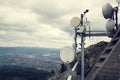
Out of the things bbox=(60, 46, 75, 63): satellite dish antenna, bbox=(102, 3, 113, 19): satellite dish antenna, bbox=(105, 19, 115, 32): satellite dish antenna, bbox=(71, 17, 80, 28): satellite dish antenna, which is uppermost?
bbox=(102, 3, 113, 19): satellite dish antenna

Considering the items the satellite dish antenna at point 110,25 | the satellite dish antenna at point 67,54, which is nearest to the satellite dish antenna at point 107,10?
the satellite dish antenna at point 110,25

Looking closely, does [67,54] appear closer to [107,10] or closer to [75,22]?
[75,22]

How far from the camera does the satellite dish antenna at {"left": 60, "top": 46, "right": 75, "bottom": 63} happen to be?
40.8 metres

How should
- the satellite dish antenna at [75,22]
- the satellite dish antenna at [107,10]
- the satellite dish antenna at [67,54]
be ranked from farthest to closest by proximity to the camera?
the satellite dish antenna at [107,10] → the satellite dish antenna at [75,22] → the satellite dish antenna at [67,54]

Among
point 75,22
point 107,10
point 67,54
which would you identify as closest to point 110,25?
point 107,10

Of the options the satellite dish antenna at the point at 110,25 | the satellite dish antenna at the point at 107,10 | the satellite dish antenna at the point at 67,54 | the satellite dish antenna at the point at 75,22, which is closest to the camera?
the satellite dish antenna at the point at 67,54

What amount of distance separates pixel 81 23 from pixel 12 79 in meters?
108

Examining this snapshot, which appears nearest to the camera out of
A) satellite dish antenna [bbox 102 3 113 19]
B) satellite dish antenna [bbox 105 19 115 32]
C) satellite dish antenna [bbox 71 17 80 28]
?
satellite dish antenna [bbox 71 17 80 28]

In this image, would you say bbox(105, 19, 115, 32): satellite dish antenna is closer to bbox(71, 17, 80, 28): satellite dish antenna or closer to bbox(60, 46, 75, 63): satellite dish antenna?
bbox(71, 17, 80, 28): satellite dish antenna

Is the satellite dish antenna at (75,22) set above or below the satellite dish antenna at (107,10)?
below

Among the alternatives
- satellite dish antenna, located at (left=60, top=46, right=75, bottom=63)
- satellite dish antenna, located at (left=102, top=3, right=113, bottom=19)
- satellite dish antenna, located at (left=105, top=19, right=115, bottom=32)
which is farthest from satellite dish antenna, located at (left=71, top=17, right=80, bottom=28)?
satellite dish antenna, located at (left=102, top=3, right=113, bottom=19)

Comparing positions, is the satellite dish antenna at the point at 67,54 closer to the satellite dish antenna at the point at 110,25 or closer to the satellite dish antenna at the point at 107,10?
the satellite dish antenna at the point at 110,25

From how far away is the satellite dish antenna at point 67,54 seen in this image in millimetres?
40781

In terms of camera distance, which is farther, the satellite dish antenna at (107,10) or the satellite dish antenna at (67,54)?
the satellite dish antenna at (107,10)
